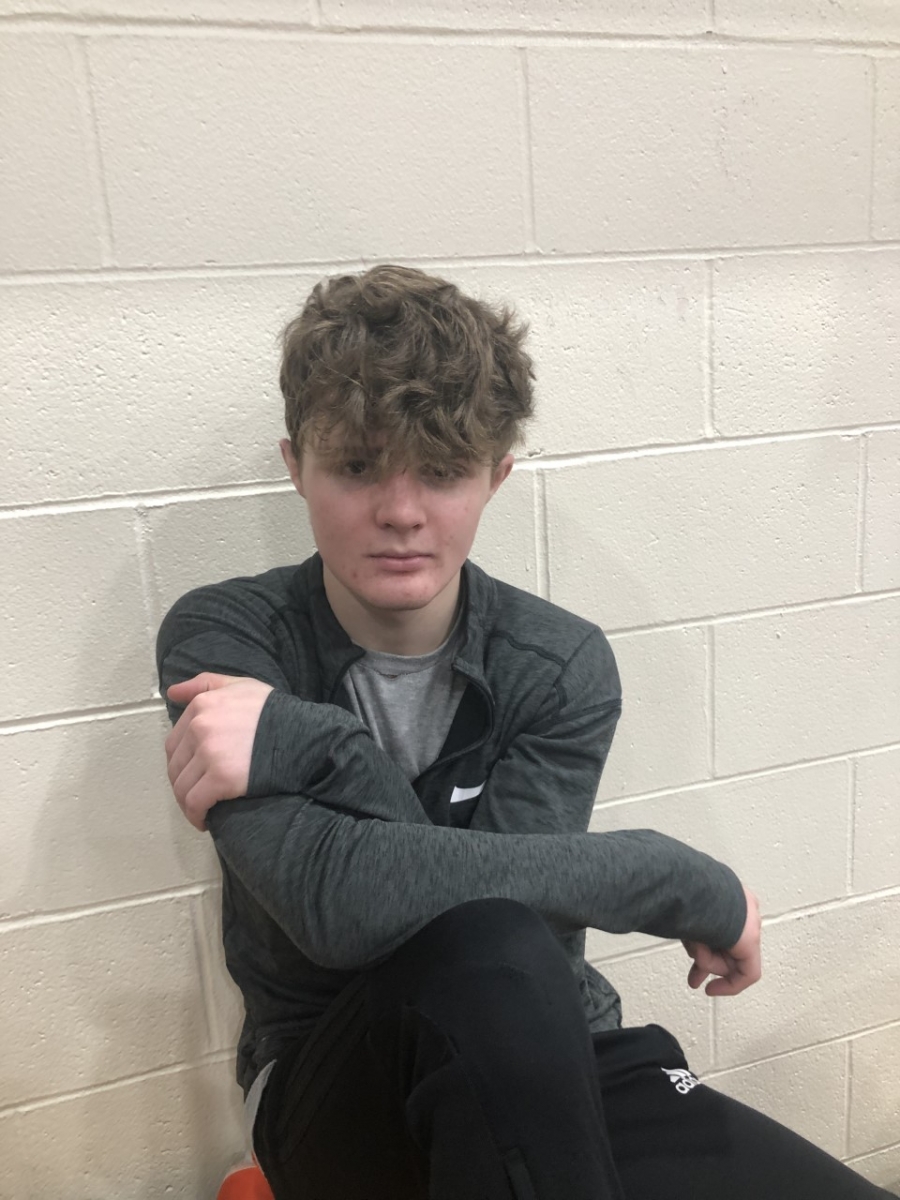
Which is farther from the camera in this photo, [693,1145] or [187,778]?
[693,1145]

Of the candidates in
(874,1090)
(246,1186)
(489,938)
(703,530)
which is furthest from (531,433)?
(874,1090)

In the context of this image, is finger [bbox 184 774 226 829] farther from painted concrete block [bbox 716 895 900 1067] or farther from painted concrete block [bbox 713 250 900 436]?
painted concrete block [bbox 716 895 900 1067]

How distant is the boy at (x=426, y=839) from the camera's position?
678mm

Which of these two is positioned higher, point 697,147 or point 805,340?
point 697,147

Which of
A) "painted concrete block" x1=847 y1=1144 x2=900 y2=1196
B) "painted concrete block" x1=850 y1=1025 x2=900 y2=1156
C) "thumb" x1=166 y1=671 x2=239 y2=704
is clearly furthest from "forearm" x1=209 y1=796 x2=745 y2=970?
"painted concrete block" x1=847 y1=1144 x2=900 y2=1196

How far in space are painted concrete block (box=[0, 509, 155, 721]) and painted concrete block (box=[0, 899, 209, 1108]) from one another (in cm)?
29

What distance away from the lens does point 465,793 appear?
0.94 meters

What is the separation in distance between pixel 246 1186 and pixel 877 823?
1027mm

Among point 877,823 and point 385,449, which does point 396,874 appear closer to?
point 385,449

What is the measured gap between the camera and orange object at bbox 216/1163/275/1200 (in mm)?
1036

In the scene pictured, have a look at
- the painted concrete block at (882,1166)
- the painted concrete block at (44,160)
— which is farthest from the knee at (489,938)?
the painted concrete block at (882,1166)

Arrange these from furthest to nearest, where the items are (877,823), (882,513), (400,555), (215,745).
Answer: (877,823) < (882,513) < (400,555) < (215,745)

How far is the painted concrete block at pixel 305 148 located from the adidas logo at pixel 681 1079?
94 centimetres

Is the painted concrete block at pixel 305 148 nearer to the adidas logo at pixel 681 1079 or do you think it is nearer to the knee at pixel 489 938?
the knee at pixel 489 938
